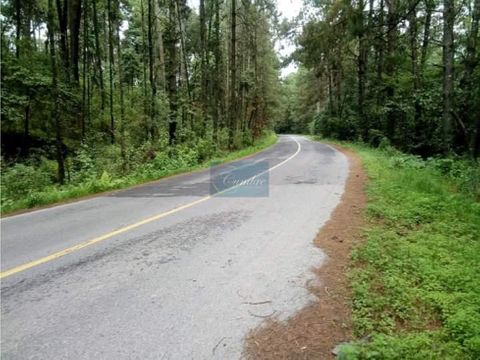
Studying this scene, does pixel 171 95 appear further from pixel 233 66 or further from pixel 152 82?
pixel 233 66

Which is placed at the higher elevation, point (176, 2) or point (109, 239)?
point (176, 2)

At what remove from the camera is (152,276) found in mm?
3959

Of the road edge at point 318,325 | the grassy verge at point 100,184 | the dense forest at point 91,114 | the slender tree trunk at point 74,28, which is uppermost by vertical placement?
the slender tree trunk at point 74,28

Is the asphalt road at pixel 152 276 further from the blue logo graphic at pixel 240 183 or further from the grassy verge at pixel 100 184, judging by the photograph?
the grassy verge at pixel 100 184

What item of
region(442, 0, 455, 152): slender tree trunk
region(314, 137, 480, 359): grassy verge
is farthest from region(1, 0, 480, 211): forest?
region(314, 137, 480, 359): grassy verge

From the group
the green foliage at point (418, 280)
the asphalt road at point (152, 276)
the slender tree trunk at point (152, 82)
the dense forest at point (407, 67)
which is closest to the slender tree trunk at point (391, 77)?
the dense forest at point (407, 67)

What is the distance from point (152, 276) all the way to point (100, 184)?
706 centimetres

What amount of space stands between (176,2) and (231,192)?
568 inches

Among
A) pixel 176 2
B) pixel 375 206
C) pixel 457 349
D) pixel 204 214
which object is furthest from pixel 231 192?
pixel 176 2

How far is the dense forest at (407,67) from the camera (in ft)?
45.2

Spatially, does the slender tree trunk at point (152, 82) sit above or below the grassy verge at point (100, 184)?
above

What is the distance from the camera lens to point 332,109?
35.8 metres

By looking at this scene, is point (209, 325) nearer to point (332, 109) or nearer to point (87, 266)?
point (87, 266)

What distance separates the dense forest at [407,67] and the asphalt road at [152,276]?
9.36m
